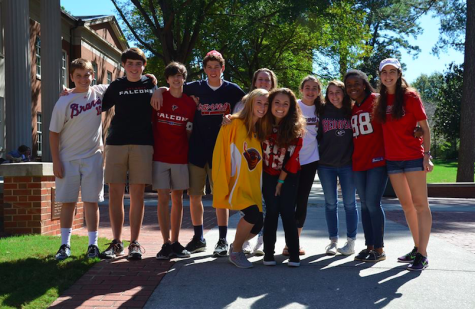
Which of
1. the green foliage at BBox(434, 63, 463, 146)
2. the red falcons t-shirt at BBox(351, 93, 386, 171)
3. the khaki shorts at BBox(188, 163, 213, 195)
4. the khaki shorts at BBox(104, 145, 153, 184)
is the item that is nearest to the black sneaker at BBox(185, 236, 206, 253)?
the khaki shorts at BBox(188, 163, 213, 195)

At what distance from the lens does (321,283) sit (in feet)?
14.5

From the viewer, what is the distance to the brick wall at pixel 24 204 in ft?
22.0

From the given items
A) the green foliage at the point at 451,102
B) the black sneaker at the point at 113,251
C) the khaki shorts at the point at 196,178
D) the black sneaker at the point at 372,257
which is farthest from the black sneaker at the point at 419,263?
the green foliage at the point at 451,102

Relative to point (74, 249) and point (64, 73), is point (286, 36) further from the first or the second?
point (74, 249)

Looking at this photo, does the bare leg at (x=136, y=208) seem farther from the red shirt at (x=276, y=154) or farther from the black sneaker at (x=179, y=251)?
the red shirt at (x=276, y=154)

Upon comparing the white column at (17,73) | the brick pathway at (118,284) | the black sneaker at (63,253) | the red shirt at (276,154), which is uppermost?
the white column at (17,73)

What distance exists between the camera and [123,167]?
5.32 metres

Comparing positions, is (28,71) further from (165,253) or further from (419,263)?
(419,263)

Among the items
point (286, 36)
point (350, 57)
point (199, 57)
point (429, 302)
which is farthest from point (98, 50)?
point (429, 302)

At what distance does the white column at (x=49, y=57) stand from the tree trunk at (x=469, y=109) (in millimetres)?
14938

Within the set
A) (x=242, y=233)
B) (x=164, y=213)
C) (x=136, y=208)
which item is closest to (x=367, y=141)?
(x=242, y=233)

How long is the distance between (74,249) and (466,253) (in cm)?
Result: 438

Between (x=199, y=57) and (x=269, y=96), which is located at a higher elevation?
(x=199, y=57)

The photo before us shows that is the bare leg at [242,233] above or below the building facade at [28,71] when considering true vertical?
Result: below
